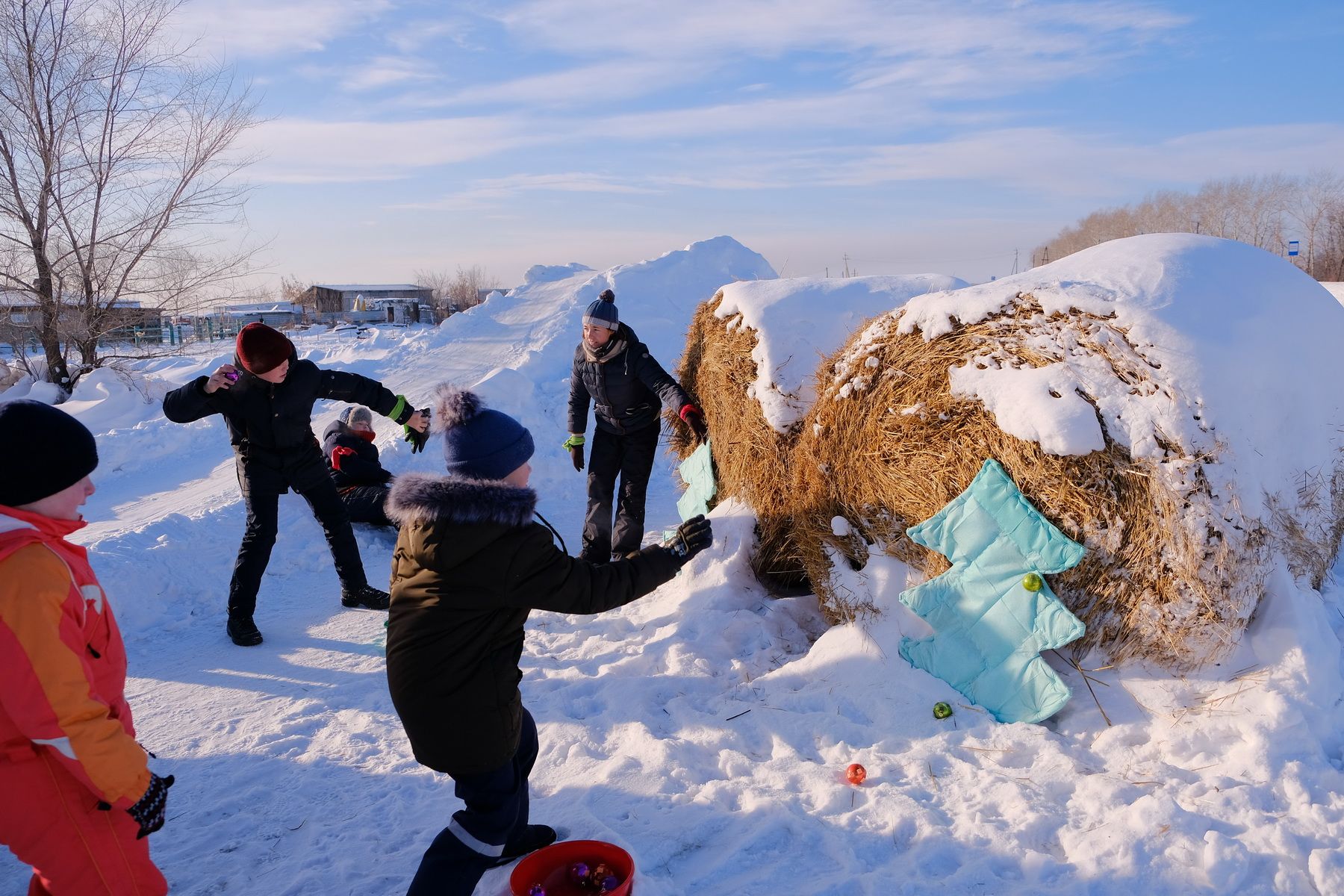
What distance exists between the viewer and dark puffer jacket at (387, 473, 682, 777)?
2.33 meters

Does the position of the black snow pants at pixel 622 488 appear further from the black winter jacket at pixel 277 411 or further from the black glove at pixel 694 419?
the black winter jacket at pixel 277 411

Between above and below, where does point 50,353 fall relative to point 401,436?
above

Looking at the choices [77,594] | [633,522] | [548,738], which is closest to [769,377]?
[633,522]

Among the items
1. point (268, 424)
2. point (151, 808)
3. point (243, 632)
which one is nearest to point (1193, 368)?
point (151, 808)

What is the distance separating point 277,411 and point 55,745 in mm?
2978

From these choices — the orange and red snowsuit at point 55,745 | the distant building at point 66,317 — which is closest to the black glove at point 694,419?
the orange and red snowsuit at point 55,745

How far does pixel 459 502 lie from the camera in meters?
2.33

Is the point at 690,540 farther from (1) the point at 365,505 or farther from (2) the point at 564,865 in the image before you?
(1) the point at 365,505

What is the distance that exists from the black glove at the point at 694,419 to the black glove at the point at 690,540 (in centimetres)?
230

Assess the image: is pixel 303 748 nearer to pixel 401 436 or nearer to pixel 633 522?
pixel 633 522

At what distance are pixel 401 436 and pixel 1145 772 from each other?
7.30 m

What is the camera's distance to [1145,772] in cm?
289

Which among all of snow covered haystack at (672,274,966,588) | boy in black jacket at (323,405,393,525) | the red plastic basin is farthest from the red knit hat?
the red plastic basin

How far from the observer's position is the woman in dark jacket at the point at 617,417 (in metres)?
5.21
